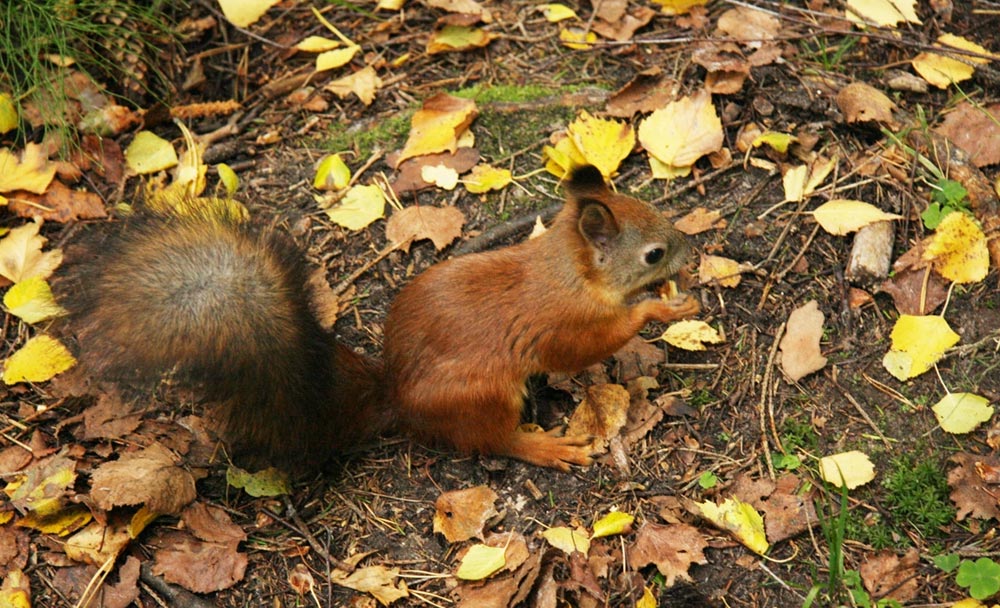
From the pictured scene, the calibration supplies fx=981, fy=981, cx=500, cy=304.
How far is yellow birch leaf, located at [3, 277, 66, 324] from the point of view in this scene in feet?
10.1

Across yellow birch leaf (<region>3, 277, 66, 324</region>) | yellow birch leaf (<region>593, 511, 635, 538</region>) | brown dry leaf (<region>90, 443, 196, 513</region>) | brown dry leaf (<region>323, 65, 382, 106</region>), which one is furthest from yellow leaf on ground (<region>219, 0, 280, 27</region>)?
yellow birch leaf (<region>593, 511, 635, 538</region>)

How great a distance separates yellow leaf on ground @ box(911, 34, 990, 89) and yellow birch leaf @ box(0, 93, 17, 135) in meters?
3.23

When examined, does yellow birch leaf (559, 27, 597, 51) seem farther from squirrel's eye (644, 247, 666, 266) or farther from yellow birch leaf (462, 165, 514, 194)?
squirrel's eye (644, 247, 666, 266)

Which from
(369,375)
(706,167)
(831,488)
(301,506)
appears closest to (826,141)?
(706,167)

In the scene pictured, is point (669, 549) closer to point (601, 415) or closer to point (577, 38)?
point (601, 415)

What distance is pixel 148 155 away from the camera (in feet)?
11.6

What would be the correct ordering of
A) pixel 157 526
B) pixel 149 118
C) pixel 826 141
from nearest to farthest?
pixel 157 526
pixel 826 141
pixel 149 118

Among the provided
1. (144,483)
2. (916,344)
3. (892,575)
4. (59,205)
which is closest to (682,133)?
(916,344)

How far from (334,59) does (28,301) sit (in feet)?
4.59

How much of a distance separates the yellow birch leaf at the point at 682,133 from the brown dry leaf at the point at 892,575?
Result: 1.44 meters

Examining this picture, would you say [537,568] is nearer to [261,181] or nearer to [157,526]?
[157,526]

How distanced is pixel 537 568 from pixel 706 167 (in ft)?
5.13

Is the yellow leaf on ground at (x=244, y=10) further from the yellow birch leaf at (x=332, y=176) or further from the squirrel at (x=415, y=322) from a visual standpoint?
the squirrel at (x=415, y=322)

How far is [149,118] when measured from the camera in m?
3.60
